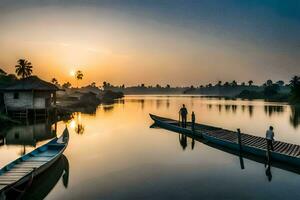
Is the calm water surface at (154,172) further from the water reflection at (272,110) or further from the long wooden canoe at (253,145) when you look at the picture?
the water reflection at (272,110)

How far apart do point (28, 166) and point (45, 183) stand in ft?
4.18

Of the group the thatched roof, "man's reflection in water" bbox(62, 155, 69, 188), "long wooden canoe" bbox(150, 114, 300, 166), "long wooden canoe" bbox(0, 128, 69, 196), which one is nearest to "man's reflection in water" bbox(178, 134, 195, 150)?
"long wooden canoe" bbox(150, 114, 300, 166)

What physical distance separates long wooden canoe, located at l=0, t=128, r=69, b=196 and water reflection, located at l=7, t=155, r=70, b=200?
1.59 feet

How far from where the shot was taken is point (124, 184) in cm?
1436

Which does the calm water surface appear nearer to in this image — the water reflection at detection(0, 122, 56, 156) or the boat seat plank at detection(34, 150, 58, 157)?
the water reflection at detection(0, 122, 56, 156)

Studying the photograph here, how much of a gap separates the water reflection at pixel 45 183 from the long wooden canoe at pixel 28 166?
0.48m

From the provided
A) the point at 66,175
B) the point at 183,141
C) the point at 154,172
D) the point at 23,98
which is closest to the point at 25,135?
the point at 23,98

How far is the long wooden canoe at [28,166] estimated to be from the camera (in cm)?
1132

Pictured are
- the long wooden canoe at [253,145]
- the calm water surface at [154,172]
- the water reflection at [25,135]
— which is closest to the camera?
the calm water surface at [154,172]

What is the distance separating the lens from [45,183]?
47.4 feet

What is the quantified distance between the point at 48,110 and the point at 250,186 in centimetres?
3822

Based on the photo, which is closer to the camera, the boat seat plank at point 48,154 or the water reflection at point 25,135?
the boat seat plank at point 48,154

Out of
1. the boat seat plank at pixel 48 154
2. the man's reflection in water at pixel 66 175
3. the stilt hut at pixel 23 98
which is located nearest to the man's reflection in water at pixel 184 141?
the man's reflection in water at pixel 66 175

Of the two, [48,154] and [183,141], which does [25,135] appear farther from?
[183,141]
